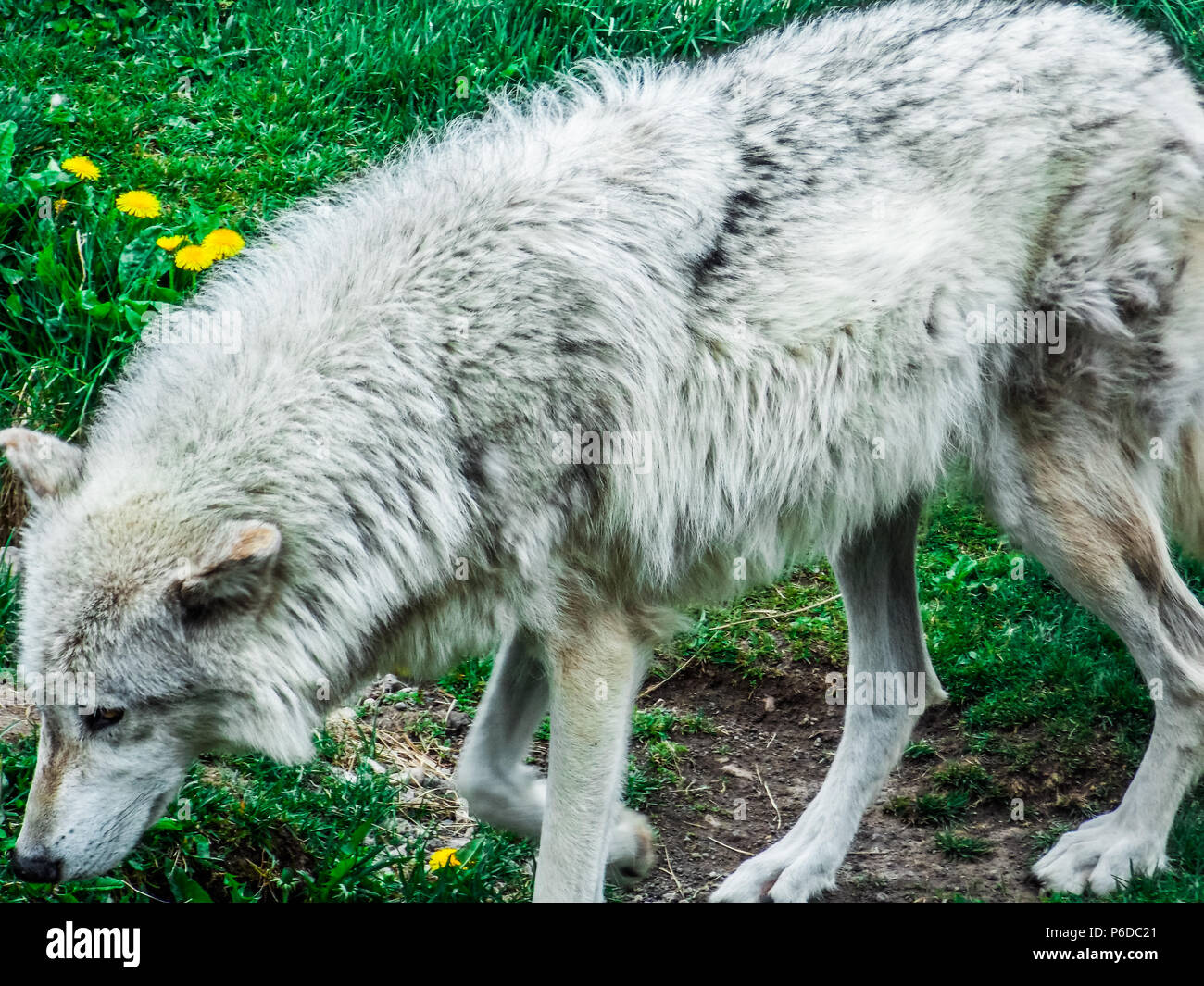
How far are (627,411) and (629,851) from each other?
1531 mm

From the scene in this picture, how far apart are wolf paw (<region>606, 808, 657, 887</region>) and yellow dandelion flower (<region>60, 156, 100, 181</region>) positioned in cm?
377

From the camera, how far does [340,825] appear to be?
426cm

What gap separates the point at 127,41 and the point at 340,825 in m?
4.84

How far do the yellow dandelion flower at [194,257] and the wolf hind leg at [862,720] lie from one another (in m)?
2.85

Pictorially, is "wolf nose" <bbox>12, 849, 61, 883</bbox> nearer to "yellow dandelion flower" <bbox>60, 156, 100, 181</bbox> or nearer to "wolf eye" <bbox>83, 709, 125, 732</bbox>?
"wolf eye" <bbox>83, 709, 125, 732</bbox>

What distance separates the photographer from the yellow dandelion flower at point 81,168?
579 cm

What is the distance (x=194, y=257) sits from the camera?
536 centimetres

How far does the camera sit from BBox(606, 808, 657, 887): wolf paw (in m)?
4.18

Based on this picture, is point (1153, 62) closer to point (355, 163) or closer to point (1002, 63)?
point (1002, 63)

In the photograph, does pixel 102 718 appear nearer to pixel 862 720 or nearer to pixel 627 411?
pixel 627 411
